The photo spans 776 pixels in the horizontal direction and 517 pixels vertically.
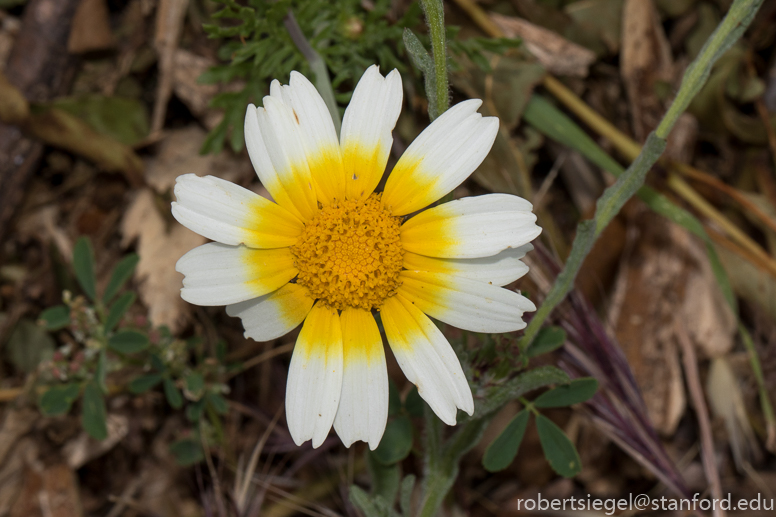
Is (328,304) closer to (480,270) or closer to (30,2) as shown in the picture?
(480,270)

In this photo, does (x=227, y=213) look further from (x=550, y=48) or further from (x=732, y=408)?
(x=732, y=408)

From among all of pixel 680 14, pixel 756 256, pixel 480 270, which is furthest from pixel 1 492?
pixel 680 14

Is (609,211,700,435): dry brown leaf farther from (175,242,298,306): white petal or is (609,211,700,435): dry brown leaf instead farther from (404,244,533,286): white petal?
(175,242,298,306): white petal

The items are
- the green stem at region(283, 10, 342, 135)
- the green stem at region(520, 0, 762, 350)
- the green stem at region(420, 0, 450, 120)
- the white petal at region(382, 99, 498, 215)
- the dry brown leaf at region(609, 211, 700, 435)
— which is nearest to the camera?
the green stem at region(420, 0, 450, 120)

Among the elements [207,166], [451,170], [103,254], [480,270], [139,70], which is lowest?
[103,254]

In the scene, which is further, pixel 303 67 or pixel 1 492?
pixel 1 492

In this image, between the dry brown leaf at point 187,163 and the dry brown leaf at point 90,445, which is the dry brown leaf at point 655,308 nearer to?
the dry brown leaf at point 187,163

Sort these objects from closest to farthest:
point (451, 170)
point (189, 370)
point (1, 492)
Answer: point (451, 170), point (189, 370), point (1, 492)

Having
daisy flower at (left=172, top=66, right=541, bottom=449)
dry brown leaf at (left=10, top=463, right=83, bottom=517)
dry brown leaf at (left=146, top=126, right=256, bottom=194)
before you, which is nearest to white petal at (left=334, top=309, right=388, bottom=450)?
daisy flower at (left=172, top=66, right=541, bottom=449)

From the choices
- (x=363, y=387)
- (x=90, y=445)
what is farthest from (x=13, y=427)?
(x=363, y=387)
